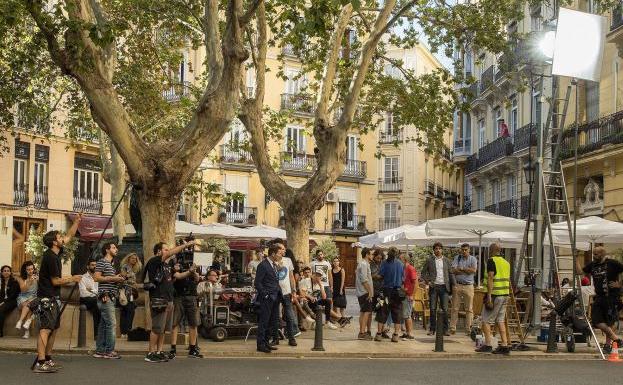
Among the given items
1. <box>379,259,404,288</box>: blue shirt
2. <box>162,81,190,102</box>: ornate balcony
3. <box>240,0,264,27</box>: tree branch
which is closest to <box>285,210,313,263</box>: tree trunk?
<box>379,259,404,288</box>: blue shirt

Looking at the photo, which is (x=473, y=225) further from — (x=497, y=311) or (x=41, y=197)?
(x=41, y=197)

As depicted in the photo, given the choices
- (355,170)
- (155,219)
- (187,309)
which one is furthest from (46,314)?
(355,170)

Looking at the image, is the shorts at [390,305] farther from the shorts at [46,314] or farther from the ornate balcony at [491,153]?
the ornate balcony at [491,153]

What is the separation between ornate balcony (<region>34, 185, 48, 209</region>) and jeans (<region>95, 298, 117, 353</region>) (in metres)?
30.8

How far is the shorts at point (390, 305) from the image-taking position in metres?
18.6

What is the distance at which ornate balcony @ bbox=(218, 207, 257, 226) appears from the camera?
56.2 meters

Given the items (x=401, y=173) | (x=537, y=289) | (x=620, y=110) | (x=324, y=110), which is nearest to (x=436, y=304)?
(x=537, y=289)

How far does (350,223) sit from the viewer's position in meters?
61.9

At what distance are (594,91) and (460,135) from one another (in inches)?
788

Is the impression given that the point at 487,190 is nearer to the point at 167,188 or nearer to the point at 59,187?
the point at 59,187

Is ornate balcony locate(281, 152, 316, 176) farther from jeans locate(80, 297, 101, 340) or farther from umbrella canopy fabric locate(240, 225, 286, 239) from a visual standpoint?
jeans locate(80, 297, 101, 340)

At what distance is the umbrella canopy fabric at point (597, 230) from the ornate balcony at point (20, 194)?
2795 cm

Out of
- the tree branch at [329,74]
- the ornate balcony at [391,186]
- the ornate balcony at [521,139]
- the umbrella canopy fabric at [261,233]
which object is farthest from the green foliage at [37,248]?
the ornate balcony at [391,186]

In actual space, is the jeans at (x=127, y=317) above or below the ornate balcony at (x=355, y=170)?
below
